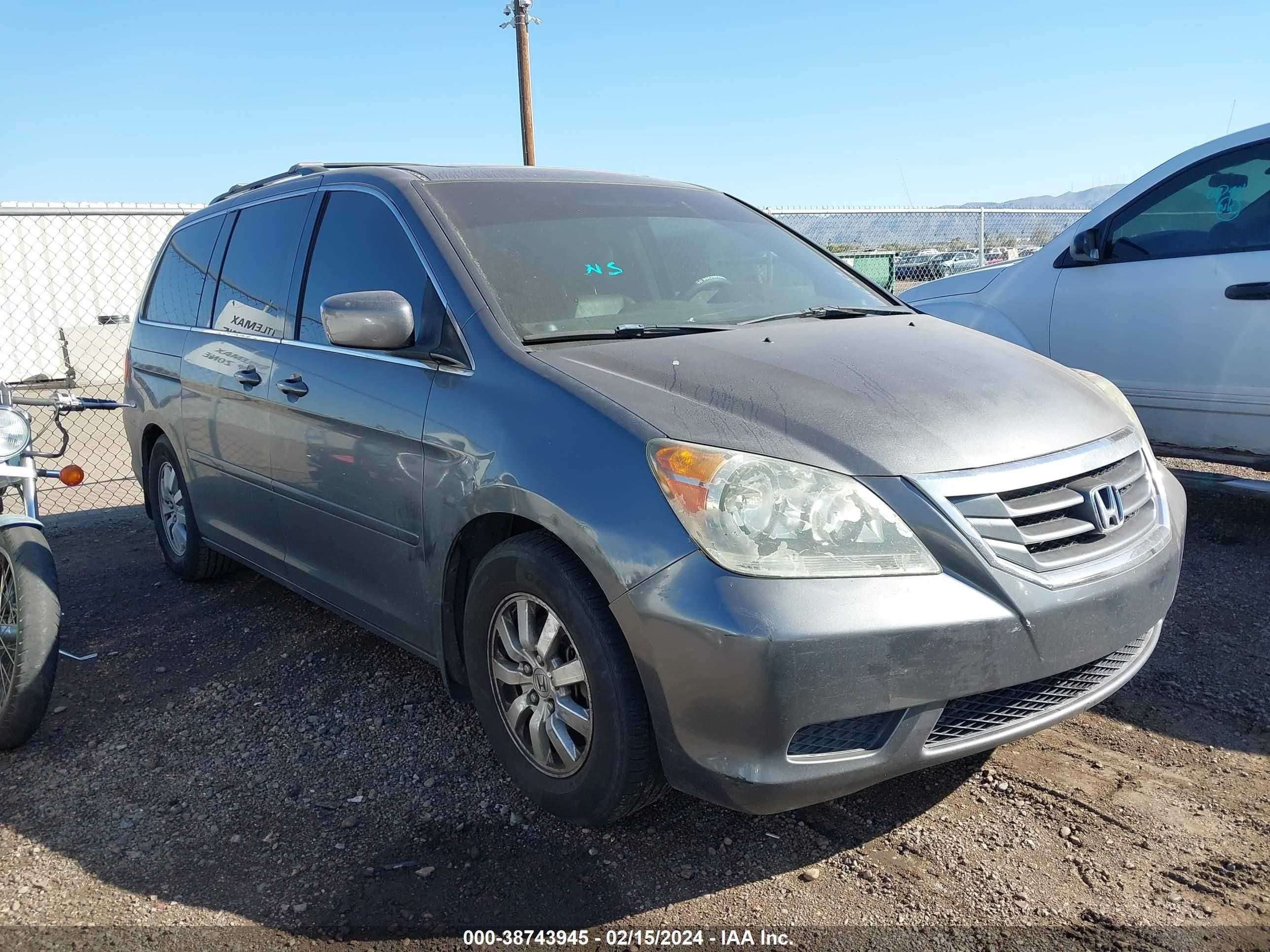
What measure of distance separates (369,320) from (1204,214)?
4.17 metres

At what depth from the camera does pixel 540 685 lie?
8.87 feet

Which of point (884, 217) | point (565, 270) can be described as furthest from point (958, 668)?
point (884, 217)

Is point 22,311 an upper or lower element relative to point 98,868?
upper

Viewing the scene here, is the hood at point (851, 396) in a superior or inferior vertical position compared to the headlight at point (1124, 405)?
superior

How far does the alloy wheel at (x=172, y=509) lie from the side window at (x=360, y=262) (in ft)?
5.75

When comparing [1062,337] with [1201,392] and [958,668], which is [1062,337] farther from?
[958,668]

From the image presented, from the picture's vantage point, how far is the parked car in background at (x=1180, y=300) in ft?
15.7

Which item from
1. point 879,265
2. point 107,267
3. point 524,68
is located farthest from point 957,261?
point 107,267

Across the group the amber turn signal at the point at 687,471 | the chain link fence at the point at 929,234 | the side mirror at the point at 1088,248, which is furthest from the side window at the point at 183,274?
the chain link fence at the point at 929,234

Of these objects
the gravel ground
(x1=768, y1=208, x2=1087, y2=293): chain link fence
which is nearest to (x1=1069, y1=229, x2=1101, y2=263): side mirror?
the gravel ground

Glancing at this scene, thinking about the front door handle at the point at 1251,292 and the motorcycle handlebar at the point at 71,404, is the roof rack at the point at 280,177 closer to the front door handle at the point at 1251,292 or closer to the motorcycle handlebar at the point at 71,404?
the motorcycle handlebar at the point at 71,404

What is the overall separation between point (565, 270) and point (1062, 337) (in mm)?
3296

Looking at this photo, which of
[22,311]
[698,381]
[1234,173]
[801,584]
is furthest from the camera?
[22,311]

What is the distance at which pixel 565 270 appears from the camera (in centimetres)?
328
